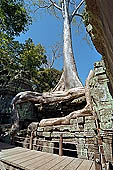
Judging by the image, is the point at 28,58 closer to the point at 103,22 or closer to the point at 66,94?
the point at 66,94

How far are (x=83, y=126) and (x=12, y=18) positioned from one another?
27.0 ft

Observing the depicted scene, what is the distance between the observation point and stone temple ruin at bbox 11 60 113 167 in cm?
217

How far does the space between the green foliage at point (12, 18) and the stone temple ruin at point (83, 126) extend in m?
4.97

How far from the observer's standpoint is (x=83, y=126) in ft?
11.8

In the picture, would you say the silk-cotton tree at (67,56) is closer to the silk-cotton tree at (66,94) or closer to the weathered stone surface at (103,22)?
the silk-cotton tree at (66,94)

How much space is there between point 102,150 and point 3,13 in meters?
8.59

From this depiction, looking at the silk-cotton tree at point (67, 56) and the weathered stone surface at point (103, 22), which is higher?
the silk-cotton tree at point (67, 56)

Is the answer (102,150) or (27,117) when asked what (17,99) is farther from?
(102,150)

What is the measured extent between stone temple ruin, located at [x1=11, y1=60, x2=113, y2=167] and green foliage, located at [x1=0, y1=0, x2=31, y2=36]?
16.3 ft

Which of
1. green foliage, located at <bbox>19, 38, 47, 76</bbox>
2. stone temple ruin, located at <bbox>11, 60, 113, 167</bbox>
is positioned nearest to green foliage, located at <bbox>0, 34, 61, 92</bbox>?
green foliage, located at <bbox>19, 38, 47, 76</bbox>

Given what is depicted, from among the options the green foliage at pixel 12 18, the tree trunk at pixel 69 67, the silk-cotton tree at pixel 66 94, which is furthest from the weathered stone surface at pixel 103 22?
the green foliage at pixel 12 18

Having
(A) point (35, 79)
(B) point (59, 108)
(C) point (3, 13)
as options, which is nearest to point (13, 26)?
(C) point (3, 13)

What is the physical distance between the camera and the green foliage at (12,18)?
24.7 ft

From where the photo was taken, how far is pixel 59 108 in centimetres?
656
